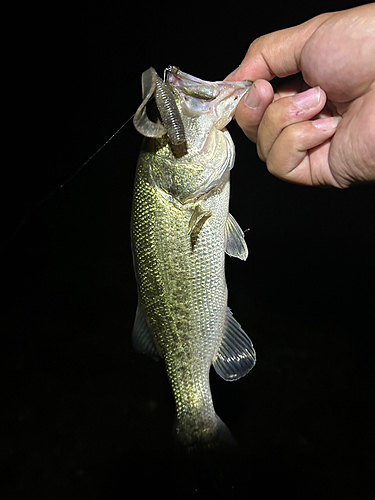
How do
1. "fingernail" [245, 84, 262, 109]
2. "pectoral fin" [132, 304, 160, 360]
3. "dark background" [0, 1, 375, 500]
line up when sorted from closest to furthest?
"fingernail" [245, 84, 262, 109] < "pectoral fin" [132, 304, 160, 360] < "dark background" [0, 1, 375, 500]

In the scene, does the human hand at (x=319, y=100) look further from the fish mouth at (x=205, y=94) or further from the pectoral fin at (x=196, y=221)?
the pectoral fin at (x=196, y=221)

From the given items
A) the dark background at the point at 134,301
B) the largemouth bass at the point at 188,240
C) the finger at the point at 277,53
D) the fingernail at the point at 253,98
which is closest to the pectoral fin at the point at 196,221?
the largemouth bass at the point at 188,240

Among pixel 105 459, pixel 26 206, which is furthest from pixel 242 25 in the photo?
pixel 105 459

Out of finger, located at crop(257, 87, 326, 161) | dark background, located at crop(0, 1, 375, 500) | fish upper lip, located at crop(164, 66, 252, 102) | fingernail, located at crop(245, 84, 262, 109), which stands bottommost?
dark background, located at crop(0, 1, 375, 500)

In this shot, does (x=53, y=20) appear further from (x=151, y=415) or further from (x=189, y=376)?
(x=151, y=415)

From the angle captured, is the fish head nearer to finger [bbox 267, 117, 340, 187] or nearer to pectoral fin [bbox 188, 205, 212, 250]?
pectoral fin [bbox 188, 205, 212, 250]

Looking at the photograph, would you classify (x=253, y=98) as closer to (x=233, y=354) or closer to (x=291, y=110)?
(x=291, y=110)

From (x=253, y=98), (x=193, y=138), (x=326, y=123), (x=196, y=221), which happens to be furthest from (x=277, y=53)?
(x=196, y=221)

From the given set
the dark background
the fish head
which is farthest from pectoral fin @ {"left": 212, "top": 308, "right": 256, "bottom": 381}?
the dark background
